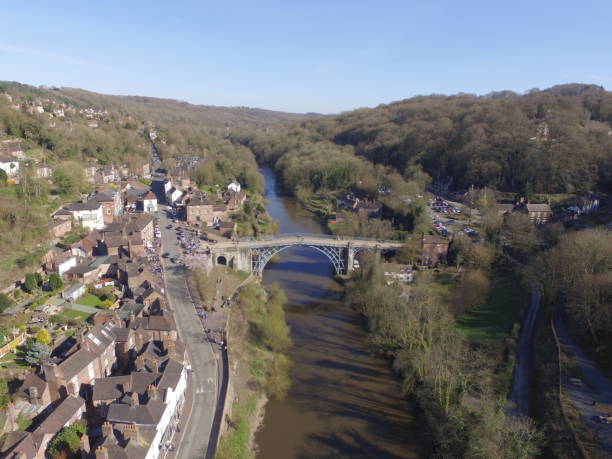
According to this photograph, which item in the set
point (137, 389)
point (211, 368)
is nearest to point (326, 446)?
point (211, 368)

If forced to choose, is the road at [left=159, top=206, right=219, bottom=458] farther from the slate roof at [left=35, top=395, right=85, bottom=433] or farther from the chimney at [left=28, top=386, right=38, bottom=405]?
the chimney at [left=28, top=386, right=38, bottom=405]

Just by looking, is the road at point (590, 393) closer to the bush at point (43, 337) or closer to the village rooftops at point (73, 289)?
the bush at point (43, 337)

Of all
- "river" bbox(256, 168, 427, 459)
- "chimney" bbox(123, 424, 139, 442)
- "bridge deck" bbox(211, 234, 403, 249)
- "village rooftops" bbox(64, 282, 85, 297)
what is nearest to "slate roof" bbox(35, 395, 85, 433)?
"chimney" bbox(123, 424, 139, 442)

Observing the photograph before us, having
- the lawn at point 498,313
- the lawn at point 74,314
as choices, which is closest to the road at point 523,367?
the lawn at point 498,313

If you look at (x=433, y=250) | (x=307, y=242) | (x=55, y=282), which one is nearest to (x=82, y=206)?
(x=55, y=282)

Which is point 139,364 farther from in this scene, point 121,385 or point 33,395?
point 33,395

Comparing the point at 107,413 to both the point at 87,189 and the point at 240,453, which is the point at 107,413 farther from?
the point at 87,189
